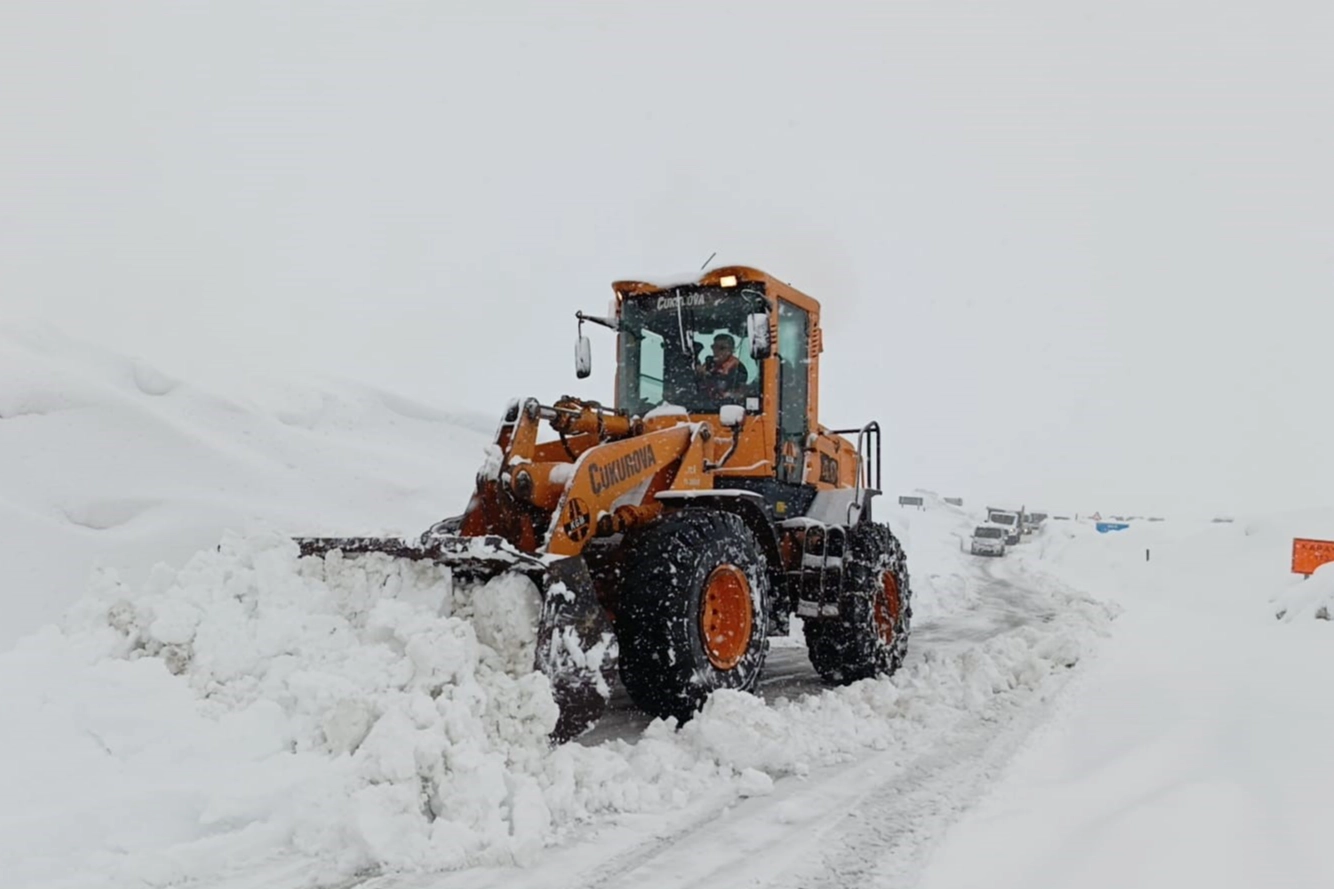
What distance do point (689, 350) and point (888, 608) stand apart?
8.82 ft

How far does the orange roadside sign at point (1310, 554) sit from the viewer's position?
1343 centimetres

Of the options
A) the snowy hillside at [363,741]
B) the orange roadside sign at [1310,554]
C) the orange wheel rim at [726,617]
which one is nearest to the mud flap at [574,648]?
the snowy hillside at [363,741]

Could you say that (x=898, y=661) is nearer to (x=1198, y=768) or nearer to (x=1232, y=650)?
(x=1198, y=768)

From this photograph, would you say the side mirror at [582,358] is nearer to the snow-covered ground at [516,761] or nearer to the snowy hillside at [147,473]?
the snow-covered ground at [516,761]

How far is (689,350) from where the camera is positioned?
6.58m

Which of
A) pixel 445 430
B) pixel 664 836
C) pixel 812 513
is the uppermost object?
pixel 445 430

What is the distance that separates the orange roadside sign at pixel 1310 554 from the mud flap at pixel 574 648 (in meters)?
13.5

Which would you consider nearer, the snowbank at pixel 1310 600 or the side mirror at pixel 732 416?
the side mirror at pixel 732 416

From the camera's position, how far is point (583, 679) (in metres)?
4.18

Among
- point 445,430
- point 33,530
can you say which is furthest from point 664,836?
point 445,430

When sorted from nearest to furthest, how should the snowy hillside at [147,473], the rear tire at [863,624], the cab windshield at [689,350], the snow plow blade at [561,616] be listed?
1. the snow plow blade at [561,616]
2. the cab windshield at [689,350]
3. the rear tire at [863,624]
4. the snowy hillside at [147,473]

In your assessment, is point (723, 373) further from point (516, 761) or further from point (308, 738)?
point (308, 738)

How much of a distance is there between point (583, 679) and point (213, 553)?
2026 millimetres

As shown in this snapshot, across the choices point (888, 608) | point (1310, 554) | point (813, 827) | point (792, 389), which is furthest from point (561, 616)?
point (1310, 554)
